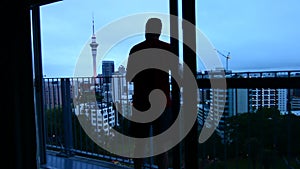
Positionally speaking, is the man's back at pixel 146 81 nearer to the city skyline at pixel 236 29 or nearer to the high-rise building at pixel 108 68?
the city skyline at pixel 236 29

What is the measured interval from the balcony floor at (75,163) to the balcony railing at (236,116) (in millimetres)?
115

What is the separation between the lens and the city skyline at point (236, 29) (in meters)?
2.26

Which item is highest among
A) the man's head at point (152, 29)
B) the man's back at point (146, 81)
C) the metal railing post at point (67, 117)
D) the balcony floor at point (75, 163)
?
the man's head at point (152, 29)

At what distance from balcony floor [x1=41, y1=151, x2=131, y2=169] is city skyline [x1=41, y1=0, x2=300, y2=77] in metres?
1.29

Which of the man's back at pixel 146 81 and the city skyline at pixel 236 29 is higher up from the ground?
the city skyline at pixel 236 29

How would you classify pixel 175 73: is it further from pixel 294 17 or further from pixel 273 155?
pixel 294 17

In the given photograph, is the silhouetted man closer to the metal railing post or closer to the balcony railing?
the balcony railing

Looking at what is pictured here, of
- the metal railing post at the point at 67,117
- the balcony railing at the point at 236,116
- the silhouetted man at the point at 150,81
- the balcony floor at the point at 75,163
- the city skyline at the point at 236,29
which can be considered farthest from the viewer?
the metal railing post at the point at 67,117

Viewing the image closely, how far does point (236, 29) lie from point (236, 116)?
0.90 m

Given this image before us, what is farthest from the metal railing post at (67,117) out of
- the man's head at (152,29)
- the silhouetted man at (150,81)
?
the man's head at (152,29)

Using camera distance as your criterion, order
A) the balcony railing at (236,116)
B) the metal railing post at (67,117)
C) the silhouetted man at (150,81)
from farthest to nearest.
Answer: the metal railing post at (67,117) < the silhouetted man at (150,81) < the balcony railing at (236,116)

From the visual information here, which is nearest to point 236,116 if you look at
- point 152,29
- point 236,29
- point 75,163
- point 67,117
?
point 236,29

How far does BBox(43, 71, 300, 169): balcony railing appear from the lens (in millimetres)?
2057

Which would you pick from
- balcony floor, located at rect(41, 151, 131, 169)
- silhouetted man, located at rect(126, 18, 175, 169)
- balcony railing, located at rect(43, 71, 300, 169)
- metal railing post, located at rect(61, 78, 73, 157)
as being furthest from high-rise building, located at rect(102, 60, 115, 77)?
balcony floor, located at rect(41, 151, 131, 169)
